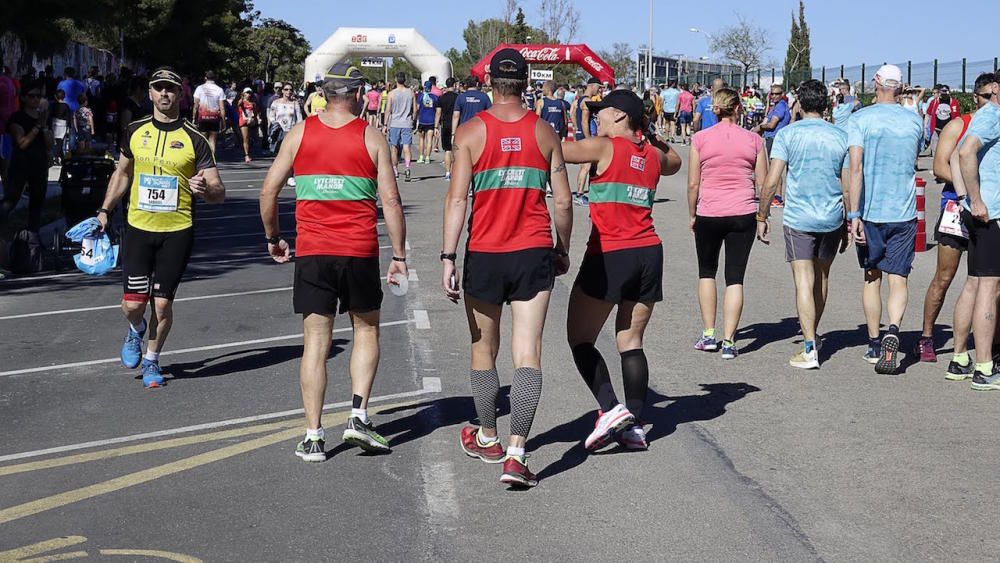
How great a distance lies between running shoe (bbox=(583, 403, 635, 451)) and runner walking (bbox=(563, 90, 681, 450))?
13 mm

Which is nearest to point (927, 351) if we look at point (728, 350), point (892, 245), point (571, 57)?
point (892, 245)

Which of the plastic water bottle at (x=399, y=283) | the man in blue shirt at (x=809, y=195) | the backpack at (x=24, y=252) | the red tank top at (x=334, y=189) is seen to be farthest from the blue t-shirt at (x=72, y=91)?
the plastic water bottle at (x=399, y=283)

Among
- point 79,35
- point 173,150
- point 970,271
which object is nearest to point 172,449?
point 173,150

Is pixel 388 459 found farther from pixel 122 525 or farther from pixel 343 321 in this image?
pixel 343 321

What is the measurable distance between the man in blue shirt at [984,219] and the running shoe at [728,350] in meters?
1.65

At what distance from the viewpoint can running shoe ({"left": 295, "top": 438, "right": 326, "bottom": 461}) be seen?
252 inches

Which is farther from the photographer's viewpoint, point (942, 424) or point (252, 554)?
point (942, 424)

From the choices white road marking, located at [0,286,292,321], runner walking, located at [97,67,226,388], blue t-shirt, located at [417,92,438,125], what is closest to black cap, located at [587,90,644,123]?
runner walking, located at [97,67,226,388]

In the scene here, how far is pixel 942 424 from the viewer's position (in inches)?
287

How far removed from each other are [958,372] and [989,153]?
1.48 meters

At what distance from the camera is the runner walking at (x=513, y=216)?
6012mm

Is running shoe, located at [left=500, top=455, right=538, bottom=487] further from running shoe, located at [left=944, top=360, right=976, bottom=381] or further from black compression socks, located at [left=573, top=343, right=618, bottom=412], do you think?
running shoe, located at [left=944, top=360, right=976, bottom=381]

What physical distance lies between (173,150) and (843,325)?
5.71m

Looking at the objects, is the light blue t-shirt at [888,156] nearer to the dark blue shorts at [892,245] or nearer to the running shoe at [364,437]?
the dark blue shorts at [892,245]
